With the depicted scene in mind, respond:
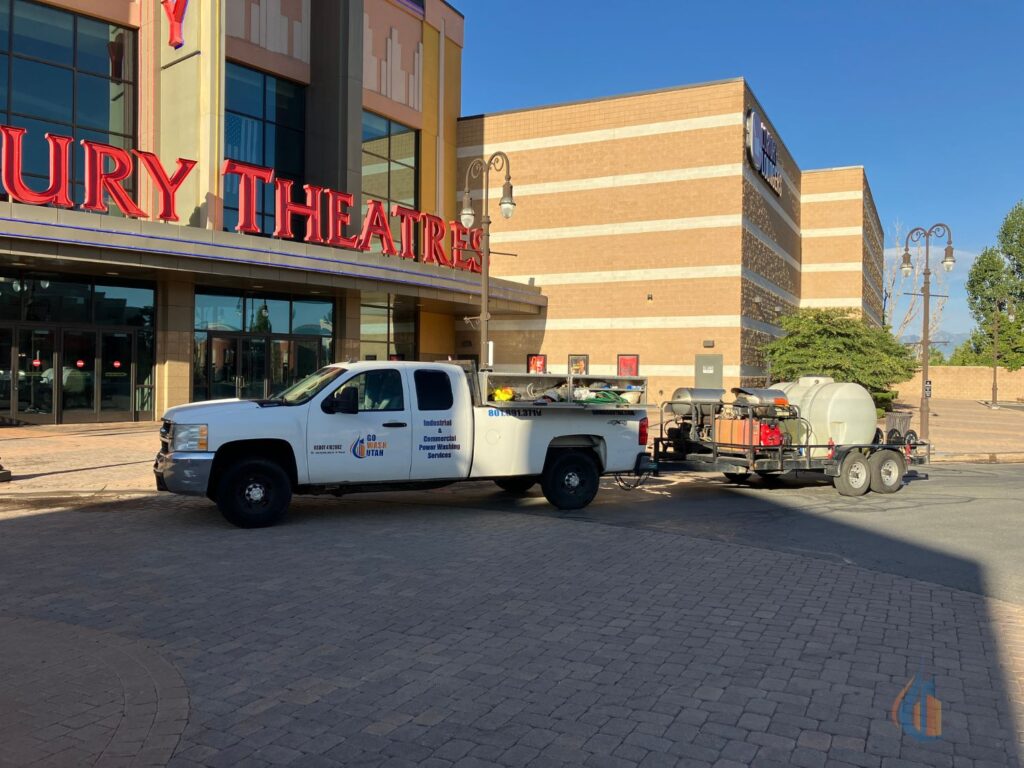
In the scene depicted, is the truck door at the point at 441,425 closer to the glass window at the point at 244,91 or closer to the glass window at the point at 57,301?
the glass window at the point at 57,301

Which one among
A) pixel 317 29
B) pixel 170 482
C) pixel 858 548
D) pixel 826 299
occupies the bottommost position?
pixel 858 548

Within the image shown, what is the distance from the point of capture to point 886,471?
46.0 ft

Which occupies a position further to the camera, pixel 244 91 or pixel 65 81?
pixel 244 91

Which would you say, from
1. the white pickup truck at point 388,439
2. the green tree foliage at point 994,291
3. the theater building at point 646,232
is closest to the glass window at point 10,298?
the white pickup truck at point 388,439

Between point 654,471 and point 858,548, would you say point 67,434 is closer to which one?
point 654,471

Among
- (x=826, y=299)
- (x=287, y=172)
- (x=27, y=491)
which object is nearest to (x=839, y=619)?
(x=27, y=491)

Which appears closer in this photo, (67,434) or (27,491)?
(27,491)

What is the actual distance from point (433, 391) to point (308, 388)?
5.32 feet

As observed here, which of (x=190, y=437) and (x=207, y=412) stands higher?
(x=207, y=412)

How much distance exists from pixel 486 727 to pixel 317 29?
31770 millimetres

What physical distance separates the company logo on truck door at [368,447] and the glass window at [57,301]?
1809 centimetres

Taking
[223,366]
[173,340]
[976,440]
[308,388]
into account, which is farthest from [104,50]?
[976,440]

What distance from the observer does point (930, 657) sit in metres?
5.60

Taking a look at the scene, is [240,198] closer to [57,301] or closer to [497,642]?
[57,301]
